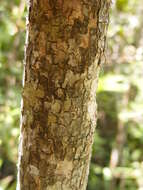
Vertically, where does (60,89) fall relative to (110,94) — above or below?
above

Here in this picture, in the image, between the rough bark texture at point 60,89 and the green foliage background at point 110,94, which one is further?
the green foliage background at point 110,94

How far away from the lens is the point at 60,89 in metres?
0.80

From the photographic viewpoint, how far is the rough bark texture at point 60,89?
756 mm

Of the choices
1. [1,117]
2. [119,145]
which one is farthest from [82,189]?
[119,145]

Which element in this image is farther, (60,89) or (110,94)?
(110,94)

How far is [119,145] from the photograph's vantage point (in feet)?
11.2

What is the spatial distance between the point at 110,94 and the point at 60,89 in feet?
11.6

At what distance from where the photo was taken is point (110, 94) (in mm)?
4293

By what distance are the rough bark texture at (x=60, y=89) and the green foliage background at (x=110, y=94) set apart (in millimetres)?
470

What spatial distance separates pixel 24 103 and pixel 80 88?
0.15 m

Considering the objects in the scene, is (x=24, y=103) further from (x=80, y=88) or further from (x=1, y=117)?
(x=1, y=117)

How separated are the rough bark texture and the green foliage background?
47 cm

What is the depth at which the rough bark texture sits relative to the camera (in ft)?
2.48

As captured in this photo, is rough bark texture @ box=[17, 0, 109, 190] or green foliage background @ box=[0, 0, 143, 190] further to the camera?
green foliage background @ box=[0, 0, 143, 190]
